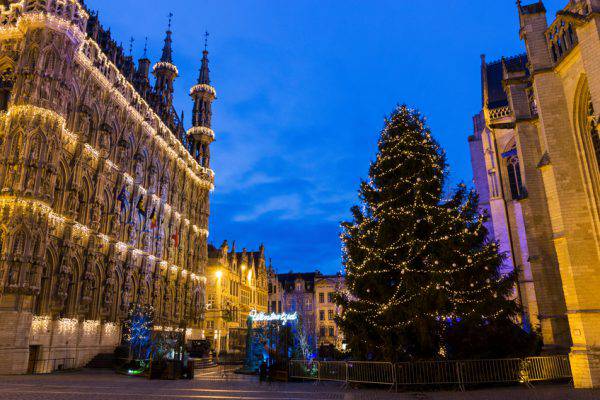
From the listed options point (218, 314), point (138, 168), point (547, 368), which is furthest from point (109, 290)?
point (547, 368)

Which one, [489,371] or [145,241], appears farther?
[145,241]

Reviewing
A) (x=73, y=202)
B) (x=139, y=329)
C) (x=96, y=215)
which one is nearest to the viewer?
(x=73, y=202)

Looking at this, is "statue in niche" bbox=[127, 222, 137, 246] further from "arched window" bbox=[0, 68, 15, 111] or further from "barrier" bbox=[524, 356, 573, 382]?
"barrier" bbox=[524, 356, 573, 382]

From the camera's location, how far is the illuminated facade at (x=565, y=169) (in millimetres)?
13617

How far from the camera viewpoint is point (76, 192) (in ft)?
90.9

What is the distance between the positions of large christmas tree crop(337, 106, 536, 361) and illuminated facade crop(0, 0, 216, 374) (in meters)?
16.8

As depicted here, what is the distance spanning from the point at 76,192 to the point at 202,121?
97.7ft

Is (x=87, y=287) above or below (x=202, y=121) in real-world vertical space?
below

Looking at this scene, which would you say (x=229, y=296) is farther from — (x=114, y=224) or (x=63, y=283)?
(x=63, y=283)

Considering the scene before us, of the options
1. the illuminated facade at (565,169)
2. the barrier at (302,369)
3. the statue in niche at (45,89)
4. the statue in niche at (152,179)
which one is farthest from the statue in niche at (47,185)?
the illuminated facade at (565,169)

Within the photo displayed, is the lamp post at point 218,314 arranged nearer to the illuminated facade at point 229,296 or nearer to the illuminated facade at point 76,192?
the illuminated facade at point 229,296

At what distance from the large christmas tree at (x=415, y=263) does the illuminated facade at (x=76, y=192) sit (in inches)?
663

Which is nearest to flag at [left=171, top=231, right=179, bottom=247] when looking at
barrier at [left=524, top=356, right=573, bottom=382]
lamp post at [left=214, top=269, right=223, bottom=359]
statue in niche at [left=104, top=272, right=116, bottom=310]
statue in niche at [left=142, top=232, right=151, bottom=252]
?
statue in niche at [left=142, top=232, right=151, bottom=252]

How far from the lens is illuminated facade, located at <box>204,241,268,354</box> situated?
5369 cm
